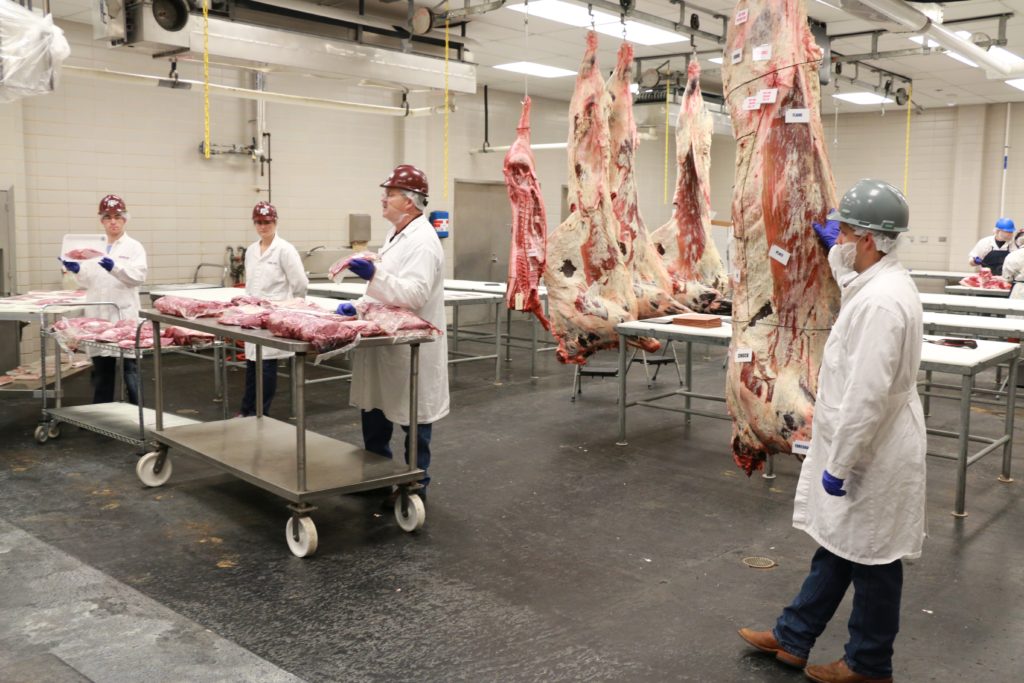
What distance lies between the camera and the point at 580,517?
14.8ft

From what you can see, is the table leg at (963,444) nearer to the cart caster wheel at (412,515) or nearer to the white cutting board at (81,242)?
the cart caster wheel at (412,515)

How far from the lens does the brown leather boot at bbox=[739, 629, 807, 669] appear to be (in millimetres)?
2928

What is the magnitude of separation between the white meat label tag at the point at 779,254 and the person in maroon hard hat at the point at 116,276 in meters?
4.07

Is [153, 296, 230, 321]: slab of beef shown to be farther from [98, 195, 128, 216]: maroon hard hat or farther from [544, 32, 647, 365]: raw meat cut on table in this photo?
[544, 32, 647, 365]: raw meat cut on table

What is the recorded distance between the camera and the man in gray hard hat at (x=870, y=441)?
254 cm

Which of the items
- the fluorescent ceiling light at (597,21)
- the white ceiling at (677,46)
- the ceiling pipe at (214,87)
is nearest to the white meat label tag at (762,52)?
the fluorescent ceiling light at (597,21)

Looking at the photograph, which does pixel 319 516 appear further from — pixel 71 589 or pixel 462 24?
pixel 462 24

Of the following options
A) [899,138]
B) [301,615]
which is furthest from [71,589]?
[899,138]

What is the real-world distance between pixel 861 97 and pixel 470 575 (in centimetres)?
1214

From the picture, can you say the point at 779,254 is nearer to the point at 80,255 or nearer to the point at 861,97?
the point at 80,255

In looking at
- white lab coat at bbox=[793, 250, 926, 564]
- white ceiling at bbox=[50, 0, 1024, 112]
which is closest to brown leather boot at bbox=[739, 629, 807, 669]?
white lab coat at bbox=[793, 250, 926, 564]

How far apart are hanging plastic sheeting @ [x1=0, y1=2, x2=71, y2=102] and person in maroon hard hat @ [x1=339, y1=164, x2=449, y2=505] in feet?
5.51

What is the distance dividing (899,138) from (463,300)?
34.2 ft

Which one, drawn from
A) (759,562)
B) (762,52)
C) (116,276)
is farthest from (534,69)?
(759,562)
